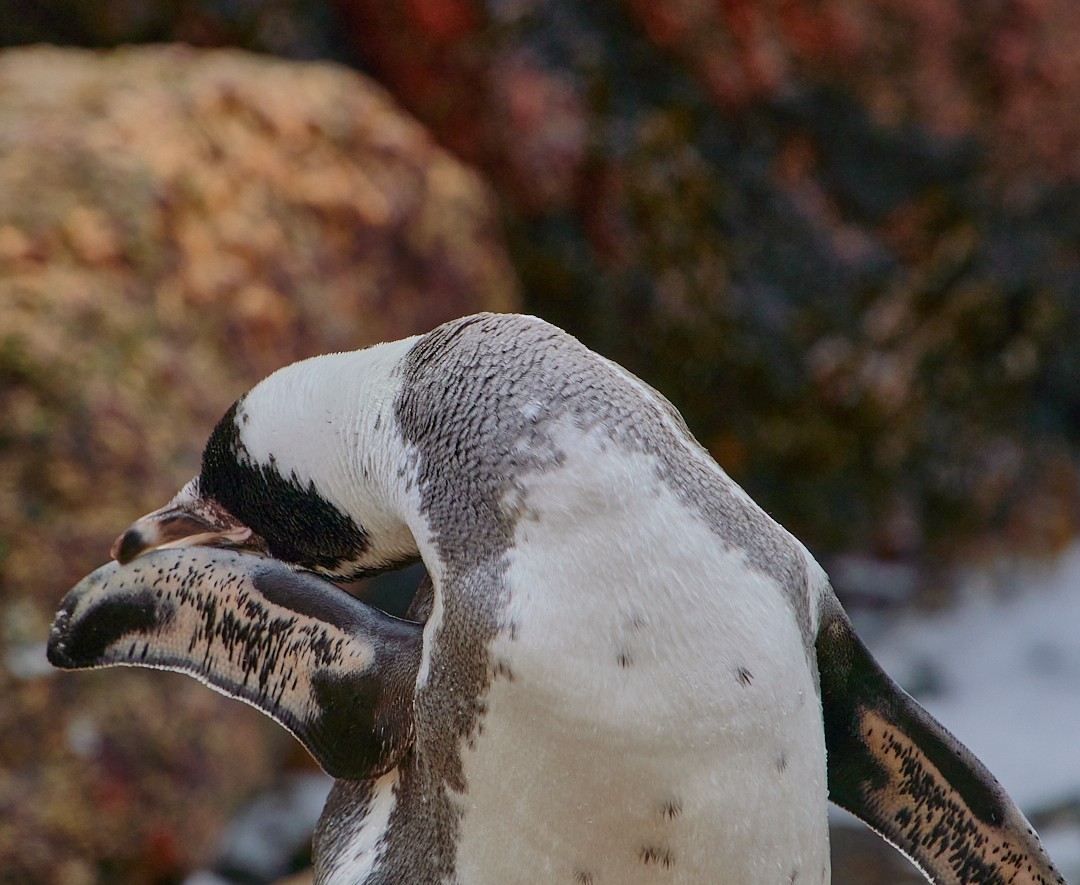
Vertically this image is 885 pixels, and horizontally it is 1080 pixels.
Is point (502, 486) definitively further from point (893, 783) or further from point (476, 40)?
point (476, 40)

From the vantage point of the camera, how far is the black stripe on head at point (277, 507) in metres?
0.74

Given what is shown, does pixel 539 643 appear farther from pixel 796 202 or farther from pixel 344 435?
pixel 796 202

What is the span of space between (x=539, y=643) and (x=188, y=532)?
0.31m

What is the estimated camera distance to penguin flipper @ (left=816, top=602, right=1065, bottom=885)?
0.76 meters

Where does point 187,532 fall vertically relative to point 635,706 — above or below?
below

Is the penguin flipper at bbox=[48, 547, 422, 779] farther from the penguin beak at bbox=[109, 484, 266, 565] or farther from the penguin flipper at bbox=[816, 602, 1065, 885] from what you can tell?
the penguin flipper at bbox=[816, 602, 1065, 885]

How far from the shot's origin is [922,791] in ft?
2.55

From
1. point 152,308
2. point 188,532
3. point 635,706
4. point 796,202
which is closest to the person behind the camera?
point 635,706

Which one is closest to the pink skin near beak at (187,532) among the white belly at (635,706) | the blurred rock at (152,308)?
the white belly at (635,706)

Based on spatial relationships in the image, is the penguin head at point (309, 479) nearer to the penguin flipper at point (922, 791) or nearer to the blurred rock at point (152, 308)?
the penguin flipper at point (922, 791)

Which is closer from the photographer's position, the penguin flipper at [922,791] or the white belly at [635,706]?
the white belly at [635,706]

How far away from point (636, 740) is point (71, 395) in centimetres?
137

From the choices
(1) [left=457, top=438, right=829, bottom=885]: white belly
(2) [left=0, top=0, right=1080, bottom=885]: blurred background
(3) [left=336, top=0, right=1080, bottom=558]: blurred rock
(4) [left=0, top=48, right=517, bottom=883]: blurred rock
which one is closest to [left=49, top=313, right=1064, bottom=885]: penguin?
(1) [left=457, top=438, right=829, bottom=885]: white belly

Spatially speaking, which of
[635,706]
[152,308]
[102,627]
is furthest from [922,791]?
[152,308]
